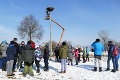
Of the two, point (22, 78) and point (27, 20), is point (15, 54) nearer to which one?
point (22, 78)

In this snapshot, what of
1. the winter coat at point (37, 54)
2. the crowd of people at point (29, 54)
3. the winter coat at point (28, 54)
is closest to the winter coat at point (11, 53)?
the crowd of people at point (29, 54)

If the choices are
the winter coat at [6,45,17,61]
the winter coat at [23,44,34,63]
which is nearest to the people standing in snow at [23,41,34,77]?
the winter coat at [23,44,34,63]

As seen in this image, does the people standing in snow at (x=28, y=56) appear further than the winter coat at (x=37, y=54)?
No

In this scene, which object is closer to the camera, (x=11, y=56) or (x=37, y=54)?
(x=11, y=56)

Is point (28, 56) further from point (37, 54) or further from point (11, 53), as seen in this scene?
point (37, 54)

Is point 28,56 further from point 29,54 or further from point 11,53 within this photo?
point 11,53

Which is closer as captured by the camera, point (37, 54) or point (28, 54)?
point (28, 54)

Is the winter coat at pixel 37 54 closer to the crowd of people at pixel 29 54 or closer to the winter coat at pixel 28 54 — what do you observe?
the crowd of people at pixel 29 54

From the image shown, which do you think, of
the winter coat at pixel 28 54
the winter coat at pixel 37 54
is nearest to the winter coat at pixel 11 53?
the winter coat at pixel 28 54

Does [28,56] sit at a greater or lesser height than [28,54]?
lesser

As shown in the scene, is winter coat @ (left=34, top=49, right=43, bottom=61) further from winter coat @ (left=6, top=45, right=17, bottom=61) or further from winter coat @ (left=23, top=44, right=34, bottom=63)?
winter coat @ (left=6, top=45, right=17, bottom=61)

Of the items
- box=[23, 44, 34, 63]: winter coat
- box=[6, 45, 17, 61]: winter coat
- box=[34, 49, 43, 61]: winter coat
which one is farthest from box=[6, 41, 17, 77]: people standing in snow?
box=[34, 49, 43, 61]: winter coat

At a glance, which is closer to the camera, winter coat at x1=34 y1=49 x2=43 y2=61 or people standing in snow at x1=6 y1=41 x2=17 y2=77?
people standing in snow at x1=6 y1=41 x2=17 y2=77

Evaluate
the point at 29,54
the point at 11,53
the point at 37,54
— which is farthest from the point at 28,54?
the point at 37,54
